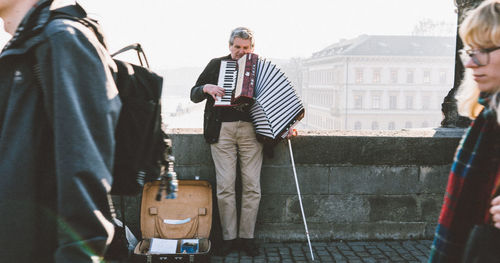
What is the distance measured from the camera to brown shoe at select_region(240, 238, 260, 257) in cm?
467

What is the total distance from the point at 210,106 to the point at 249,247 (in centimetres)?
148

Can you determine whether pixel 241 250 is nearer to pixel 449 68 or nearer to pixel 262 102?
pixel 262 102

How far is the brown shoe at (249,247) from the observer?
467 centimetres

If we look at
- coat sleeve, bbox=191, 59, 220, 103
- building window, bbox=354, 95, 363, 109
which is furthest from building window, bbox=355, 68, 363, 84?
coat sleeve, bbox=191, 59, 220, 103

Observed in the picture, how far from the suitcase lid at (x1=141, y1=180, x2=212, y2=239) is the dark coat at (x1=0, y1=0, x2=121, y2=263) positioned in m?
3.21

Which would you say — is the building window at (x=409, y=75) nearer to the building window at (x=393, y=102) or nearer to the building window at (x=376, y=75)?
the building window at (x=393, y=102)

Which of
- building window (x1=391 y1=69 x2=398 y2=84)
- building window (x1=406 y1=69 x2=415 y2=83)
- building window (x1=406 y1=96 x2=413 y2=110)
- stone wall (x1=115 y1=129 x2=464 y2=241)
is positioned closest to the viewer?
stone wall (x1=115 y1=129 x2=464 y2=241)

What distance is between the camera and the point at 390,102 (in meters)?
99.8

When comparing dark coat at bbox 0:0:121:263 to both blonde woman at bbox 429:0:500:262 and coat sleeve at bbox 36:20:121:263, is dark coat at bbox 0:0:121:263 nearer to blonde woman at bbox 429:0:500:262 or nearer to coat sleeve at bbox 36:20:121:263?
coat sleeve at bbox 36:20:121:263

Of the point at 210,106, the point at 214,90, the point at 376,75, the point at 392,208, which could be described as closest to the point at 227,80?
the point at 214,90

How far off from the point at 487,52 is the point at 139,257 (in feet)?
11.3

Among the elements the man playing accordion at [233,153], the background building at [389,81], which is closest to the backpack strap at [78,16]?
the man playing accordion at [233,153]

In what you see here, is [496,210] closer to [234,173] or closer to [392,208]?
[234,173]

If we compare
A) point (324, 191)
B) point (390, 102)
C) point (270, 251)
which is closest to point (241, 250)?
point (270, 251)
